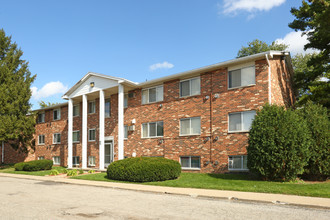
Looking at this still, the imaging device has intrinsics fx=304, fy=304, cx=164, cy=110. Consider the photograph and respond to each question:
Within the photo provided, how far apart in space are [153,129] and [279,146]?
1065 cm

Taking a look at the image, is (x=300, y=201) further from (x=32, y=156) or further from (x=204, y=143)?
(x=32, y=156)

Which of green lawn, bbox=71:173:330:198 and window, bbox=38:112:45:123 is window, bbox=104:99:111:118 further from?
green lawn, bbox=71:173:330:198

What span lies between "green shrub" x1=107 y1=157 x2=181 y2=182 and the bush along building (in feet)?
10.7

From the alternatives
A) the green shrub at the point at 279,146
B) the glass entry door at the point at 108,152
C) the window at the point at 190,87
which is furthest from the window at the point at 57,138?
the green shrub at the point at 279,146

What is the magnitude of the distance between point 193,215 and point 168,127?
13729mm

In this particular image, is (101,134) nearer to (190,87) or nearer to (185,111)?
(185,111)

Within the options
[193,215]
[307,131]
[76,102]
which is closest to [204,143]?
[307,131]

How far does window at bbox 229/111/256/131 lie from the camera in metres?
17.2

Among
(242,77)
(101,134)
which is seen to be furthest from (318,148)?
(101,134)

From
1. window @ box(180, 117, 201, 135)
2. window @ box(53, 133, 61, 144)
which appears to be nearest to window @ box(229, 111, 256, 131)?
window @ box(180, 117, 201, 135)

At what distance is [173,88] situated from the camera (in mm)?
21375

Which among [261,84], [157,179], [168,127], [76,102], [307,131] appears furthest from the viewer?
[76,102]

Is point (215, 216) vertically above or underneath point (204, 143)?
underneath

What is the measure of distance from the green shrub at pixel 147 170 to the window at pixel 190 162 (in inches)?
110
